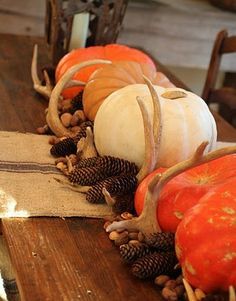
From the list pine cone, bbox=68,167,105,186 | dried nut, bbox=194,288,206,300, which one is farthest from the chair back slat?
dried nut, bbox=194,288,206,300

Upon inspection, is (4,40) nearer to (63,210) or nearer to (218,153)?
(63,210)

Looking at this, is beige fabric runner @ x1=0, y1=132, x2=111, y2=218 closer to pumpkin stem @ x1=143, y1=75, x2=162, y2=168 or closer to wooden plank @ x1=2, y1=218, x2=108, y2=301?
wooden plank @ x1=2, y1=218, x2=108, y2=301

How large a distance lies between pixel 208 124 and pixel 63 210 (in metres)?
0.32

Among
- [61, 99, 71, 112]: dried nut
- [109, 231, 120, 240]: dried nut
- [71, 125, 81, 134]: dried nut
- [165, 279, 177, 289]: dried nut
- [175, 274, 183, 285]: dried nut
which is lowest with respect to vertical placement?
[61, 99, 71, 112]: dried nut

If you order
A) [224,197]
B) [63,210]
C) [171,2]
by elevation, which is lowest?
[171,2]

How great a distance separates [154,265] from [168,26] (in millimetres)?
1768

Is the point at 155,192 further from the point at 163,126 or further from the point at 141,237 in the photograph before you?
the point at 163,126

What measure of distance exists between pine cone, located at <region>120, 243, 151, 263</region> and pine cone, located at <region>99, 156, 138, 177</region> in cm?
19

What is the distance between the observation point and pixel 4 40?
182 cm

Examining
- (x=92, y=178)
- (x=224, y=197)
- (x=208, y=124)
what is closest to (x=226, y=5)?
(x=208, y=124)

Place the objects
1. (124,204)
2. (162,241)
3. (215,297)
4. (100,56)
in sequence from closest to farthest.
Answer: (215,297) < (162,241) < (124,204) < (100,56)

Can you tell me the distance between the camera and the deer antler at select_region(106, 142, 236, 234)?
2.59 feet

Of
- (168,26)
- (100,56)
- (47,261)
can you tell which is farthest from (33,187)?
(168,26)

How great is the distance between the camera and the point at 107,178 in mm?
911
